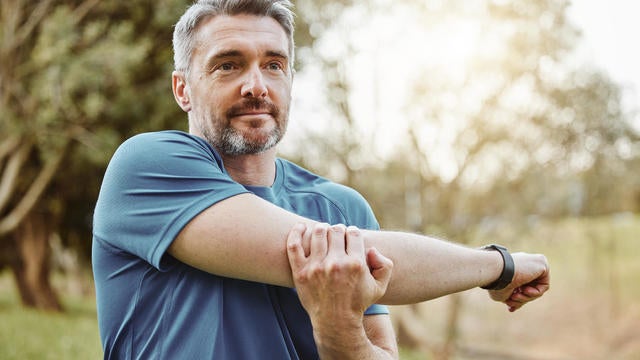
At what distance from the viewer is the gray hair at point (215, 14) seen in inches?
70.2

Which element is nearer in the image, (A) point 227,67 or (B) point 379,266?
(B) point 379,266

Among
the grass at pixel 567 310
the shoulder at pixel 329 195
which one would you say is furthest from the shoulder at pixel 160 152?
the grass at pixel 567 310

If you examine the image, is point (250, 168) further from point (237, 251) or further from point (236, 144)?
point (237, 251)

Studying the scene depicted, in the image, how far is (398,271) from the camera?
5.20ft

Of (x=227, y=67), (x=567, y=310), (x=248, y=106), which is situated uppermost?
(x=227, y=67)

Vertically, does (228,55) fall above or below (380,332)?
above

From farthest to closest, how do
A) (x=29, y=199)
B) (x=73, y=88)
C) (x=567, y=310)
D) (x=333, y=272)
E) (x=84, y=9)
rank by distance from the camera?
(x=567, y=310) → (x=29, y=199) → (x=84, y=9) → (x=73, y=88) → (x=333, y=272)

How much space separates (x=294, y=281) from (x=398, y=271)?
0.87 ft

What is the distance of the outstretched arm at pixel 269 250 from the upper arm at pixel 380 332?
0.23 metres

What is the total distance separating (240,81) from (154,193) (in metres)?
0.40

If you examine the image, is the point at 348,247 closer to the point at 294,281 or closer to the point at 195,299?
the point at 294,281

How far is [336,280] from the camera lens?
144 cm

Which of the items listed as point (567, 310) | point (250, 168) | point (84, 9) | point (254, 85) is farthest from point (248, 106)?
point (567, 310)

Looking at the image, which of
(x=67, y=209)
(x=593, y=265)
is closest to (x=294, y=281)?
(x=67, y=209)
